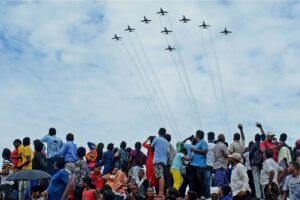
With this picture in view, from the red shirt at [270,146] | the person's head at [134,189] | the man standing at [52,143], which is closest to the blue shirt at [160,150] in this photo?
the person's head at [134,189]

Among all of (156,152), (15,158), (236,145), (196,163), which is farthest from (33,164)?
(236,145)

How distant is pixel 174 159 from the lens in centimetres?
1556

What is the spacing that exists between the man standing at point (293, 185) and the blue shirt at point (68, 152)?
6031mm

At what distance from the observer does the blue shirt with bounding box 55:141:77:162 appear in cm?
1500

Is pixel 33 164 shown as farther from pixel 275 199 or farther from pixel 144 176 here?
pixel 275 199

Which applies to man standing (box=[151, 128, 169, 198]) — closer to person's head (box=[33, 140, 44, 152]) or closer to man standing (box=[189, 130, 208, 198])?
man standing (box=[189, 130, 208, 198])

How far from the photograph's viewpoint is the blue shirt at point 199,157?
49.4 feet

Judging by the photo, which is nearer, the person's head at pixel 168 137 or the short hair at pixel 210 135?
the person's head at pixel 168 137

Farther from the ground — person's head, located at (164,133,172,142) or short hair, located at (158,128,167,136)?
short hair, located at (158,128,167,136)

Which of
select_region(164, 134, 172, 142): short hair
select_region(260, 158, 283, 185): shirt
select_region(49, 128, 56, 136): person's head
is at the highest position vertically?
select_region(49, 128, 56, 136): person's head

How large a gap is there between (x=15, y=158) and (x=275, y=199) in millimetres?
7270

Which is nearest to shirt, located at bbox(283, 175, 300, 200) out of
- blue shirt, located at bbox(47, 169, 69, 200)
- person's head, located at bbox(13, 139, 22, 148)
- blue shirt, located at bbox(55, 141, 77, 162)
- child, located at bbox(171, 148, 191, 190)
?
child, located at bbox(171, 148, 191, 190)

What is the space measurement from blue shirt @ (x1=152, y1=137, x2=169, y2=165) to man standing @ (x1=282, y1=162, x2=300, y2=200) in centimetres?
420

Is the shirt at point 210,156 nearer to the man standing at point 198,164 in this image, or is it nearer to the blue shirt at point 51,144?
the man standing at point 198,164
